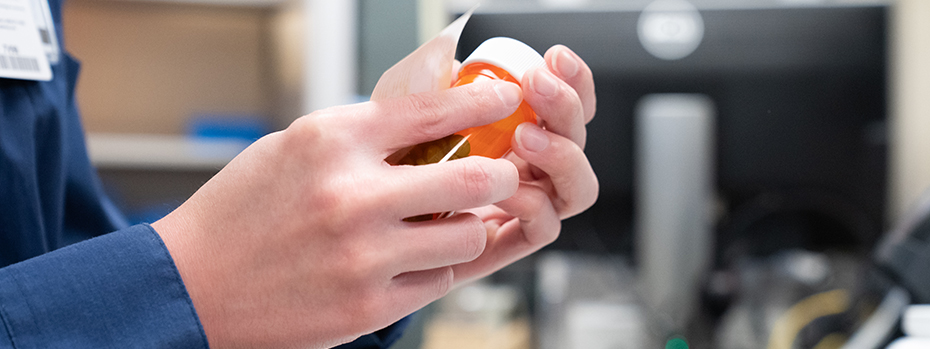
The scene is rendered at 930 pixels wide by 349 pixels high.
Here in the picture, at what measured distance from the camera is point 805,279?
1354 mm

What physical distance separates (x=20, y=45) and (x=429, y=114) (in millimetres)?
375

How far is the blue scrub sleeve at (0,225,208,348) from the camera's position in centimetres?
29

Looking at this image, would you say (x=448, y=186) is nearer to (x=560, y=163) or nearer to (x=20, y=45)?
(x=560, y=163)

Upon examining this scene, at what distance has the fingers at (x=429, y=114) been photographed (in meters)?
0.32

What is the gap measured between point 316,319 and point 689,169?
3.49 ft

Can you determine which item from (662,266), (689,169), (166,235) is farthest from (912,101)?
(166,235)

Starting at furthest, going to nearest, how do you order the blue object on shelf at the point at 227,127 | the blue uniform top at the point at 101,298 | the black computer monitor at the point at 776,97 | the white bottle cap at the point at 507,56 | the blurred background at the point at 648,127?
the black computer monitor at the point at 776,97, the blue object on shelf at the point at 227,127, the blurred background at the point at 648,127, the white bottle cap at the point at 507,56, the blue uniform top at the point at 101,298

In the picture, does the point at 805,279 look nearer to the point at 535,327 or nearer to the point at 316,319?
the point at 535,327

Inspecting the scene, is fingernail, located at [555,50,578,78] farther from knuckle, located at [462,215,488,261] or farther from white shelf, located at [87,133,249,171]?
white shelf, located at [87,133,249,171]

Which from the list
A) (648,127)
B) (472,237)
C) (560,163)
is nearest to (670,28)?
(648,127)

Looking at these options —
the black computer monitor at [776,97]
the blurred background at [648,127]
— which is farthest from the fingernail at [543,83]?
the black computer monitor at [776,97]

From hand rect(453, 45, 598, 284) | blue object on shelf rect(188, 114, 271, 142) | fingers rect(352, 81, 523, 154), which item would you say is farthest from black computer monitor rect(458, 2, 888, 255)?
fingers rect(352, 81, 523, 154)

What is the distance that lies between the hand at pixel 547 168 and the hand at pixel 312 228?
3.6 inches

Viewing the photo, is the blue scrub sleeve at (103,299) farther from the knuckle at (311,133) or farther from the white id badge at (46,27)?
the white id badge at (46,27)
